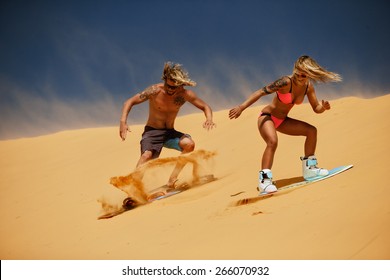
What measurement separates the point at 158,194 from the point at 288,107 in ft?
5.64

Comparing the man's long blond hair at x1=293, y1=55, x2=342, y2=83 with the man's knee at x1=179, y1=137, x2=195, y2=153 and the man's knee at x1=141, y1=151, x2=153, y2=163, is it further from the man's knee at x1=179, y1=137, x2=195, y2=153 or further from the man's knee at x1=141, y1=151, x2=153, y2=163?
the man's knee at x1=141, y1=151, x2=153, y2=163

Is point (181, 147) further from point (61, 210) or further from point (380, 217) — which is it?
point (380, 217)

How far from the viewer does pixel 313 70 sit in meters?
4.50

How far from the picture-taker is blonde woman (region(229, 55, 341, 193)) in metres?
4.52

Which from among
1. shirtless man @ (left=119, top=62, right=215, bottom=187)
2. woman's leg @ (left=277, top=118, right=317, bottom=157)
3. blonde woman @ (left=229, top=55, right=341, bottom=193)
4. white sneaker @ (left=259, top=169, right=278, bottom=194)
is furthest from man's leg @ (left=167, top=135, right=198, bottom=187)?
white sneaker @ (left=259, top=169, right=278, bottom=194)

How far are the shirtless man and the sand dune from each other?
1.03ft

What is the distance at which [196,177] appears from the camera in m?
6.02

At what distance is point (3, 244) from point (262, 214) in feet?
8.44

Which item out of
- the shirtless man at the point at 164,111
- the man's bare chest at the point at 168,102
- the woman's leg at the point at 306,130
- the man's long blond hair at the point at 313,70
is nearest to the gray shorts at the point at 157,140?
the shirtless man at the point at 164,111

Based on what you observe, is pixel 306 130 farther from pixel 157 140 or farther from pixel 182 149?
pixel 157 140

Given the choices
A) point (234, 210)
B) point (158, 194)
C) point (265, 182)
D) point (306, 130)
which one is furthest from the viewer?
point (158, 194)

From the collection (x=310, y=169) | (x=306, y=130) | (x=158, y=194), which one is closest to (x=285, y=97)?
(x=306, y=130)

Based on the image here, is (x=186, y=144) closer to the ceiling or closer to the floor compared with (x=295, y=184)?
closer to the ceiling

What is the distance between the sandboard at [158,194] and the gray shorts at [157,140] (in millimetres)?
419
